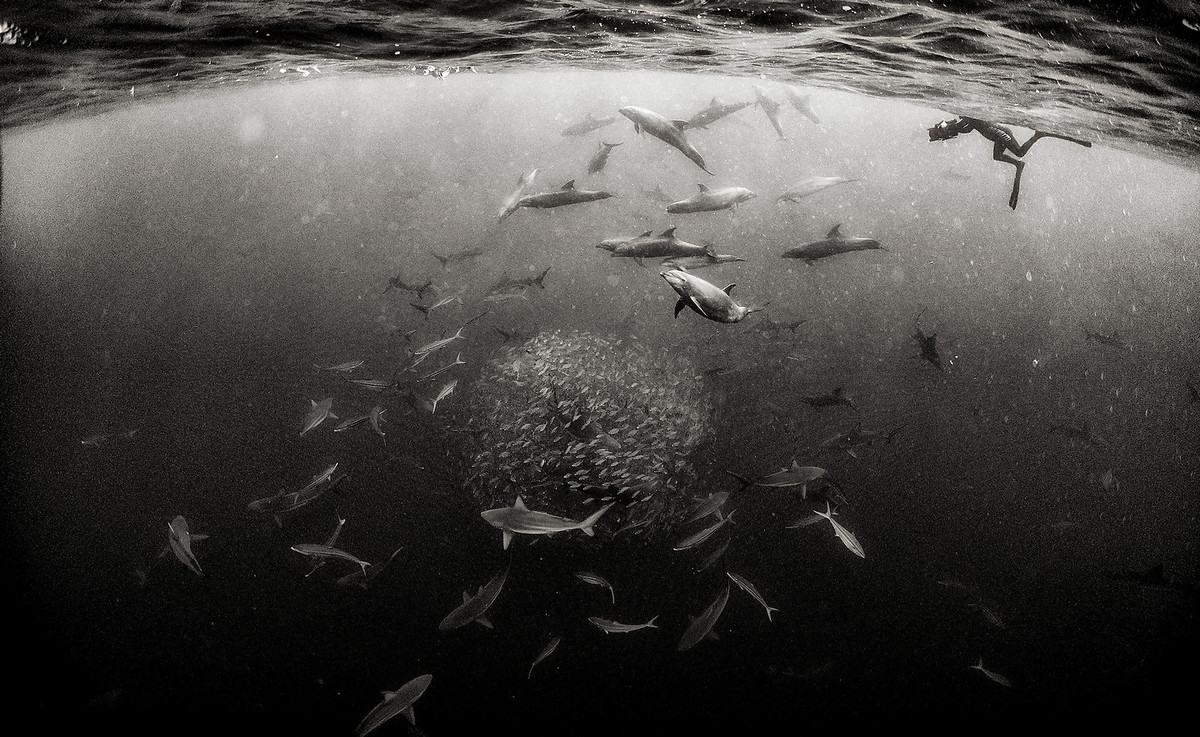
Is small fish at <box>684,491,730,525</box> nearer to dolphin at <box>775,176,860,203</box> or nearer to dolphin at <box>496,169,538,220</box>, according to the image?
dolphin at <box>775,176,860,203</box>

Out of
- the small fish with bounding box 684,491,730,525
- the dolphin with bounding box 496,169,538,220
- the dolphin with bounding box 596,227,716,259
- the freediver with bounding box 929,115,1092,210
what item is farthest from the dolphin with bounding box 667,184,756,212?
the small fish with bounding box 684,491,730,525

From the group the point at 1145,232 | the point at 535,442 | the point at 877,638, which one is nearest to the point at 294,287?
the point at 535,442

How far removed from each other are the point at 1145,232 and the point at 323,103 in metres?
50.1

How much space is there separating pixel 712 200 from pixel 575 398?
15.2ft

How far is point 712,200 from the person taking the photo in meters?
5.20

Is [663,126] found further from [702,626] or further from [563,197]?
[702,626]

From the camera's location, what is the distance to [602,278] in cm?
1428

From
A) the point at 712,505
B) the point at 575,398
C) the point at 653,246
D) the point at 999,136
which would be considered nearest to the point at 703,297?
the point at 653,246

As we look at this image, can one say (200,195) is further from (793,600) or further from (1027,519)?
(1027,519)

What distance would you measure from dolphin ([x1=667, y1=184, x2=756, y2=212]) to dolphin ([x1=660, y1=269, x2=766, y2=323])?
284 cm

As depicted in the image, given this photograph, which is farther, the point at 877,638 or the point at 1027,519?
the point at 1027,519

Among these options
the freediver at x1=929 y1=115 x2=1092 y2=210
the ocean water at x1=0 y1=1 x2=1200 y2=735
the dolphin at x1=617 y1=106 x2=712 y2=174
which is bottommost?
the ocean water at x1=0 y1=1 x2=1200 y2=735

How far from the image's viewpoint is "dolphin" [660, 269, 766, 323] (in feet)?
7.91

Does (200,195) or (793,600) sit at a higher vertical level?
(200,195)
